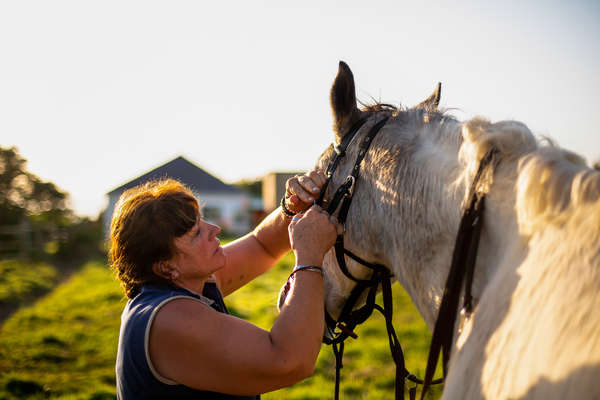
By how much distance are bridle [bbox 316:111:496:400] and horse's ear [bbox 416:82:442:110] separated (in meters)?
0.21

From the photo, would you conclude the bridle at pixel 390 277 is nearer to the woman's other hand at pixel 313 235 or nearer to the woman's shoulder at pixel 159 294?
the woman's other hand at pixel 313 235

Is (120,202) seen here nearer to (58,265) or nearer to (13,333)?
(13,333)

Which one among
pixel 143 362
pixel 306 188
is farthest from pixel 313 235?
pixel 143 362

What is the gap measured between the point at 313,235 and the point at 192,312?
2.10 feet

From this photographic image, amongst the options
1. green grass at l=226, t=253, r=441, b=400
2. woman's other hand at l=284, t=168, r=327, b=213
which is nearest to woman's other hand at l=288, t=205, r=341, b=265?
woman's other hand at l=284, t=168, r=327, b=213

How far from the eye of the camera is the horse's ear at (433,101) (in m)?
1.95

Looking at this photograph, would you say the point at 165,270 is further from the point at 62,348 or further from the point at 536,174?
the point at 62,348

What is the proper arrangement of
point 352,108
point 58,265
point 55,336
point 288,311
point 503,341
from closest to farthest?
point 503,341 → point 288,311 → point 352,108 → point 55,336 → point 58,265

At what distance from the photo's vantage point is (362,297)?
7.63 feet

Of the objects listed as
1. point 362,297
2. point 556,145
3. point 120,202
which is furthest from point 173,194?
point 556,145

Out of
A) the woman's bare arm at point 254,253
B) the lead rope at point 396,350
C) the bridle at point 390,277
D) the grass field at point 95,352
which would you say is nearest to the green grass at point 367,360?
the grass field at point 95,352

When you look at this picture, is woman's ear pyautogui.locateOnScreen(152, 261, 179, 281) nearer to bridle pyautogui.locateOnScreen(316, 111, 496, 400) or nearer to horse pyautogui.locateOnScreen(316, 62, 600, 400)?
bridle pyautogui.locateOnScreen(316, 111, 496, 400)

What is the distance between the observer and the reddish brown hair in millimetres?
1905

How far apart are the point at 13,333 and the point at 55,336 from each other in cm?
114
